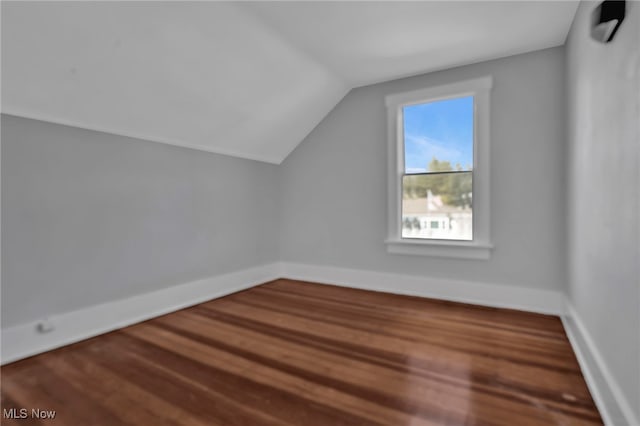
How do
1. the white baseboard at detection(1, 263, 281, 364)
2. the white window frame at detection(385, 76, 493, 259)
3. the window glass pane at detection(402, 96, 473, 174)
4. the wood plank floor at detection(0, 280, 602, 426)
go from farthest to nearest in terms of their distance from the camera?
the window glass pane at detection(402, 96, 473, 174)
the white window frame at detection(385, 76, 493, 259)
the white baseboard at detection(1, 263, 281, 364)
the wood plank floor at detection(0, 280, 602, 426)

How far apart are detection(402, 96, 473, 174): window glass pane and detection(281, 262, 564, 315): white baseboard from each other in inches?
53.1

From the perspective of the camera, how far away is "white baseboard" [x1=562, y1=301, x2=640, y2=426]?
1280 mm

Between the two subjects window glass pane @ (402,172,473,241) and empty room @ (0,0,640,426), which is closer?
empty room @ (0,0,640,426)

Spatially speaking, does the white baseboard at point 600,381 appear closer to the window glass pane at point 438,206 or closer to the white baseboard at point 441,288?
the white baseboard at point 441,288

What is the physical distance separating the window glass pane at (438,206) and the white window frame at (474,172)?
0.25 feet

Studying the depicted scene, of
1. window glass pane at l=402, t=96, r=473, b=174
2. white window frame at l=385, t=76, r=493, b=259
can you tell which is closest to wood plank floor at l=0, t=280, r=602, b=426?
white window frame at l=385, t=76, r=493, b=259

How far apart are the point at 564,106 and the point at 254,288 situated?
13.3 ft

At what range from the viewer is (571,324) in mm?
2414

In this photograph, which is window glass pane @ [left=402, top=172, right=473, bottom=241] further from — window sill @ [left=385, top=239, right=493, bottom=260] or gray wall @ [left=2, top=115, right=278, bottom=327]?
gray wall @ [left=2, top=115, right=278, bottom=327]

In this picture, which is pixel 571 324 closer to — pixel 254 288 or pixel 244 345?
pixel 244 345

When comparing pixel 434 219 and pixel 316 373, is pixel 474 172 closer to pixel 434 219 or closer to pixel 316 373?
pixel 434 219

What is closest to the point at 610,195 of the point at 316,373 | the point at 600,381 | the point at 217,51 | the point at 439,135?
the point at 600,381

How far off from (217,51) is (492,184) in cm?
305

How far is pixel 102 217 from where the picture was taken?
2697 millimetres
